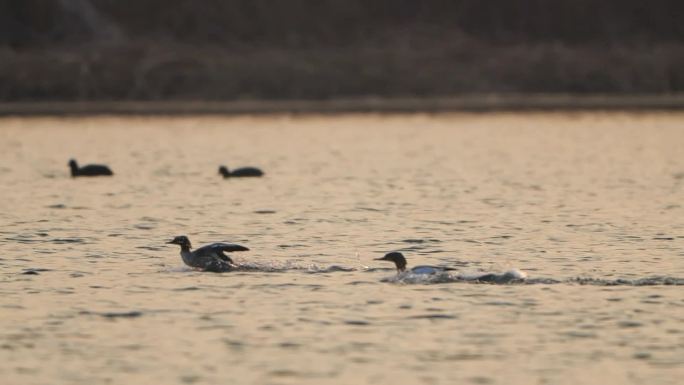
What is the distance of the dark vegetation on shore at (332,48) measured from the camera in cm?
7994

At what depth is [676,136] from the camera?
5750 centimetres

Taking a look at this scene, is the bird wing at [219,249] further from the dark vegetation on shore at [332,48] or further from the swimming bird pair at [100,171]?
the dark vegetation on shore at [332,48]

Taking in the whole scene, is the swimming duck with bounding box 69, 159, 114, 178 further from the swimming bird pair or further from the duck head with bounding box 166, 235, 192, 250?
the duck head with bounding box 166, 235, 192, 250

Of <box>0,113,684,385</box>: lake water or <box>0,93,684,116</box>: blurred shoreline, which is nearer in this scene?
<box>0,113,684,385</box>: lake water

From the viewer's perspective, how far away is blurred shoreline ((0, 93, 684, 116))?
78.9m

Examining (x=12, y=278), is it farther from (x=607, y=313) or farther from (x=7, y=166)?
(x=7, y=166)

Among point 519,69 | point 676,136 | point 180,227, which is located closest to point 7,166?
point 180,227

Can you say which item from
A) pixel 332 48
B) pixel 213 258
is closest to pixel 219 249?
pixel 213 258

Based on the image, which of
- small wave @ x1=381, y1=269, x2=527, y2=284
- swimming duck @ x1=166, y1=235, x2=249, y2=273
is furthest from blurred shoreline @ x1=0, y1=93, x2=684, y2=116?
small wave @ x1=381, y1=269, x2=527, y2=284

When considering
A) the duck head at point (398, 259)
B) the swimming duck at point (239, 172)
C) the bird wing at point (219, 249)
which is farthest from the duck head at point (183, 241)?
the swimming duck at point (239, 172)

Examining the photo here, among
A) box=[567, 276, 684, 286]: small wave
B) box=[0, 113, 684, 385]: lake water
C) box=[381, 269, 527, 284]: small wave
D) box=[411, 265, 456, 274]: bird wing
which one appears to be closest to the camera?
box=[0, 113, 684, 385]: lake water

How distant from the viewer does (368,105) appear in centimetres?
8381

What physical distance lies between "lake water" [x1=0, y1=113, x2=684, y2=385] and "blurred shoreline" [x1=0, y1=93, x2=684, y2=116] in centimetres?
3331

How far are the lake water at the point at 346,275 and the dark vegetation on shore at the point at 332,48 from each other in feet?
112
